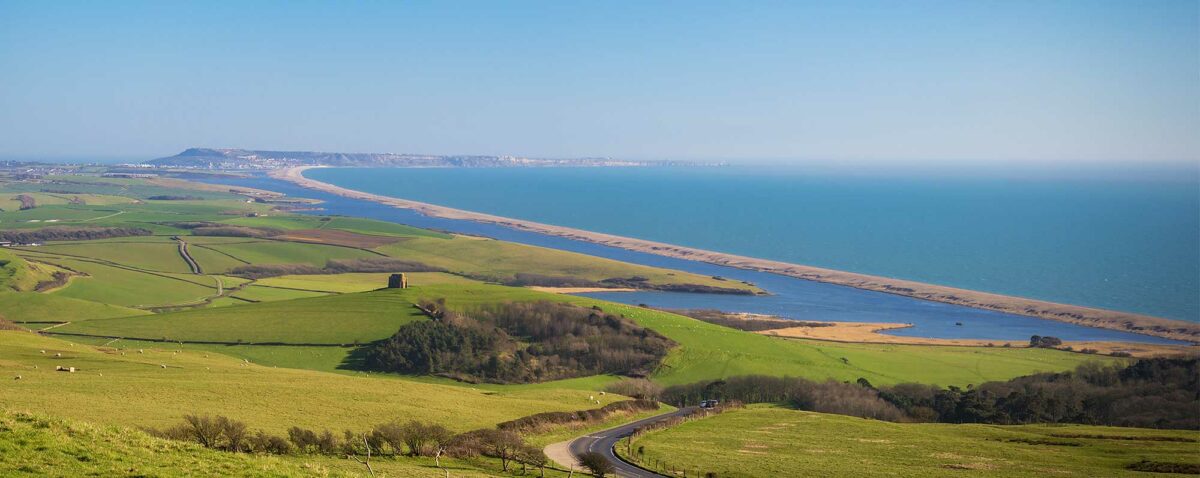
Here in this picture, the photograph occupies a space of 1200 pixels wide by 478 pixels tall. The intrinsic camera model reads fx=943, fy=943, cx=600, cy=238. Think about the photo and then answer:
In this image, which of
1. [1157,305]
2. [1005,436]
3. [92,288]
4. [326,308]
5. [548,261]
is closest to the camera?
[1005,436]

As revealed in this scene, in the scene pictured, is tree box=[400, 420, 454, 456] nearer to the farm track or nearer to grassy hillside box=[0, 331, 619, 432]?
grassy hillside box=[0, 331, 619, 432]

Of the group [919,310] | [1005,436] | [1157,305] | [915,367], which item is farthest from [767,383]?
[1157,305]

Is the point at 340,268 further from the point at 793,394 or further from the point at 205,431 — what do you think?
the point at 205,431

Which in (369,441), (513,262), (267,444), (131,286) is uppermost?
(267,444)

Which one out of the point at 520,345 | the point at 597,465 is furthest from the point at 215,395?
the point at 520,345

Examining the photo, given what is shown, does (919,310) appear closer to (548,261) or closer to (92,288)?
(548,261)

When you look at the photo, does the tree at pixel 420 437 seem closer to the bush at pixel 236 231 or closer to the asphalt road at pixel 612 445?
the asphalt road at pixel 612 445
